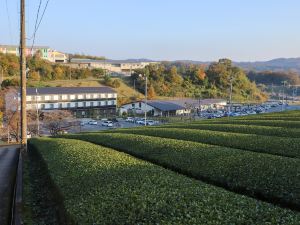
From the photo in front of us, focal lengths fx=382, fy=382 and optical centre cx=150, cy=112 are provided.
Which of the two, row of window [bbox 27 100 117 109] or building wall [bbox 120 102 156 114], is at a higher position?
row of window [bbox 27 100 117 109]

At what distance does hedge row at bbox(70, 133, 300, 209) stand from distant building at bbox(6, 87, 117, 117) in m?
53.9

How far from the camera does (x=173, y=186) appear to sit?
9742 mm

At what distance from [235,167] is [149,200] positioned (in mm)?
4458

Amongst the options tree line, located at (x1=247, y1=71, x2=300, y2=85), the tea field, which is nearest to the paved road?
the tea field

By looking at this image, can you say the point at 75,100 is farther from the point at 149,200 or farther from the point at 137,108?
the point at 149,200

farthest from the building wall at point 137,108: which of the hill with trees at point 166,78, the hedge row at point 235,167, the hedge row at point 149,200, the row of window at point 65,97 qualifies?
the hedge row at point 149,200

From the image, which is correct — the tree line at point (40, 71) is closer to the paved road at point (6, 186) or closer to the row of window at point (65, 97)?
the row of window at point (65, 97)

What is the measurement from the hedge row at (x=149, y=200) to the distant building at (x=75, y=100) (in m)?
57.1

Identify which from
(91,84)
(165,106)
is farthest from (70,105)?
(91,84)

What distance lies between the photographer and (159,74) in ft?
381

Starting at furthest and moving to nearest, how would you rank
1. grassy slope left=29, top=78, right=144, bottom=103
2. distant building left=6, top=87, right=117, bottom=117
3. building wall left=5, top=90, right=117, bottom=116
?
grassy slope left=29, top=78, right=144, bottom=103 → distant building left=6, top=87, right=117, bottom=117 → building wall left=5, top=90, right=117, bottom=116

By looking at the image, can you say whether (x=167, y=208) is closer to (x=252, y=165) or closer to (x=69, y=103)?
(x=252, y=165)

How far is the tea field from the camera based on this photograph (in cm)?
757

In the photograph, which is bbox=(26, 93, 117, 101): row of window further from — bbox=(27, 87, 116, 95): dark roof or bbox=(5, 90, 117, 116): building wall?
bbox=(27, 87, 116, 95): dark roof
